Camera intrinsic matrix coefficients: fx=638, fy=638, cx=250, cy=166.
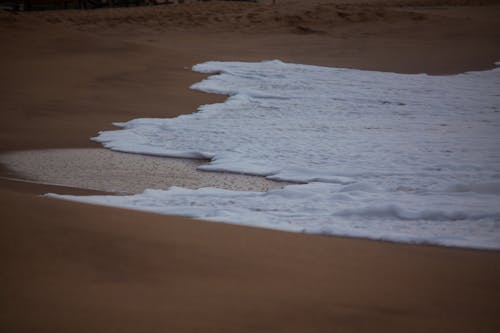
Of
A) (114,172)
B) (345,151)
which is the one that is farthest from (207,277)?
(345,151)

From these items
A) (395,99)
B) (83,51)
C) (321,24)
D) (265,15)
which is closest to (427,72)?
(395,99)

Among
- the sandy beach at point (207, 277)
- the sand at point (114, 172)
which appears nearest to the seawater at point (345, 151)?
the sand at point (114, 172)

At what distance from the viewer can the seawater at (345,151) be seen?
12.5ft

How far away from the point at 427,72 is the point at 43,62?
6730 millimetres

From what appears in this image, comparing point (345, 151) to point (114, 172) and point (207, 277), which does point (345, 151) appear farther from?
point (207, 277)

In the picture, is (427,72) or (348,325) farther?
(427,72)

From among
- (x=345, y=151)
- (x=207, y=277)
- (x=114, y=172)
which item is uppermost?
(x=207, y=277)

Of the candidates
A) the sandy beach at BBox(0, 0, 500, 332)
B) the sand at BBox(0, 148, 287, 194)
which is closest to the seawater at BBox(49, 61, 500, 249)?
the sand at BBox(0, 148, 287, 194)

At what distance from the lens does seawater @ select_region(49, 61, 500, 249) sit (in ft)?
12.5

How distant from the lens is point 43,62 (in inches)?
372

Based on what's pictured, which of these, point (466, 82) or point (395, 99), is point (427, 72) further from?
point (395, 99)

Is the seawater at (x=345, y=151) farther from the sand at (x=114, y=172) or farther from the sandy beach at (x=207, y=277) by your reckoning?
the sandy beach at (x=207, y=277)

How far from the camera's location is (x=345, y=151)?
5.80m

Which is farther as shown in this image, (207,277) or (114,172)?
(114,172)
